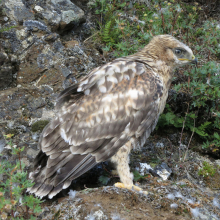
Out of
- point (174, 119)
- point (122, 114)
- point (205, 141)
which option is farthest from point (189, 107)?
point (122, 114)

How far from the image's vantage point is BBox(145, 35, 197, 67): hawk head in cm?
400

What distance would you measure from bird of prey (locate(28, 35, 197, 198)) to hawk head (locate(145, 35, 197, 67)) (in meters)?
0.56

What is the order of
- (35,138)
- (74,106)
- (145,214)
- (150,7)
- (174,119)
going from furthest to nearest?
(150,7)
(174,119)
(35,138)
(74,106)
(145,214)

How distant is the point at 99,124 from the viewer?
3434 millimetres

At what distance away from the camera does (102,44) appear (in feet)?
19.5

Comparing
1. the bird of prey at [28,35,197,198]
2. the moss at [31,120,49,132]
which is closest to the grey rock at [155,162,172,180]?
→ the bird of prey at [28,35,197,198]

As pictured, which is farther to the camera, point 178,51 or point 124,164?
point 178,51

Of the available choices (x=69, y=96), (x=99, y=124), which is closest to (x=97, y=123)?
(x=99, y=124)

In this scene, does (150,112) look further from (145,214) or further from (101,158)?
(145,214)

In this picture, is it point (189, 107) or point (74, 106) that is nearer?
point (74, 106)

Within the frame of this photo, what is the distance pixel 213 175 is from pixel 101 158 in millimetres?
1964

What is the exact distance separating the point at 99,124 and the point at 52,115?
1386 millimetres

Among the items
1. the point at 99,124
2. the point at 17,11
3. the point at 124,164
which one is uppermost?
the point at 17,11

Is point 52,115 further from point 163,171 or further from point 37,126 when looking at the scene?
point 163,171
